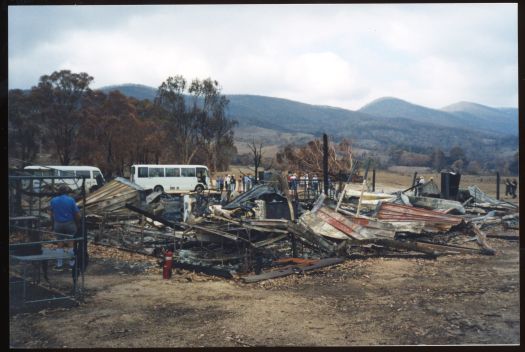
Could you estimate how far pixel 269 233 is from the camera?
1084 cm

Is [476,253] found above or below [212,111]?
below

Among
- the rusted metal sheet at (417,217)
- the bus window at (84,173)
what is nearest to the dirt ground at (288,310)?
the rusted metal sheet at (417,217)

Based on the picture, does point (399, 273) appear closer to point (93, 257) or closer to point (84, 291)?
point (84, 291)

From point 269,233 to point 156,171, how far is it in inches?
807

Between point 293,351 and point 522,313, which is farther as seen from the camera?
point 522,313

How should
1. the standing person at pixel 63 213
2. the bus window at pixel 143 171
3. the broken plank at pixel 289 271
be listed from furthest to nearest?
the bus window at pixel 143 171, the broken plank at pixel 289 271, the standing person at pixel 63 213

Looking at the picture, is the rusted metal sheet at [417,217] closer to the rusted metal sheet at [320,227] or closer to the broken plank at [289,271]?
the rusted metal sheet at [320,227]

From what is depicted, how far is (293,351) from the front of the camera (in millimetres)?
5691

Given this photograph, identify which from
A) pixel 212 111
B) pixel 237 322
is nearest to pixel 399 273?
pixel 237 322

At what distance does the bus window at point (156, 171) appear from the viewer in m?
29.9

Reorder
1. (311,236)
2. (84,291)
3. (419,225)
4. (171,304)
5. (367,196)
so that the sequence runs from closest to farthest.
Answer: (171,304) < (84,291) < (311,236) < (419,225) < (367,196)

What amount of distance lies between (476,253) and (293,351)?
807 cm

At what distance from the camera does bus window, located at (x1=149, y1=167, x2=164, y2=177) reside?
1179 inches

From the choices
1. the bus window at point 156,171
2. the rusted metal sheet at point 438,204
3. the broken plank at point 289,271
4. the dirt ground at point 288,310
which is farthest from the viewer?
the bus window at point 156,171
